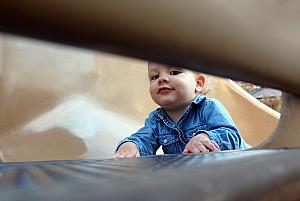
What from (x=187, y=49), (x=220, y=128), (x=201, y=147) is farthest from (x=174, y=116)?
(x=187, y=49)

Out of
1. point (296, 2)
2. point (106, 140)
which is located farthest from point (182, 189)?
point (106, 140)

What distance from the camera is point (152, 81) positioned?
807mm

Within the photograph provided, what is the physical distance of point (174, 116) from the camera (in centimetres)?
81

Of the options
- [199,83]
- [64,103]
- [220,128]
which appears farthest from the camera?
[64,103]

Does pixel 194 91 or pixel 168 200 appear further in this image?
pixel 194 91

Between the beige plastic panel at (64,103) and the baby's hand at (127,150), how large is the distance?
0.20m

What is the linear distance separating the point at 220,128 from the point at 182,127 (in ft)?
0.25

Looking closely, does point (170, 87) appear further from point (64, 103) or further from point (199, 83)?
point (64, 103)

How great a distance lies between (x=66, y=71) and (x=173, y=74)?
1.07ft

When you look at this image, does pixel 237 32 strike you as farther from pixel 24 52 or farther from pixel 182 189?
pixel 24 52

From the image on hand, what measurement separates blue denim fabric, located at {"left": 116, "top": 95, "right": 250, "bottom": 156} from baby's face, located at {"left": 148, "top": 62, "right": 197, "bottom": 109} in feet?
0.06

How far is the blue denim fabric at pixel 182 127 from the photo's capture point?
75 cm

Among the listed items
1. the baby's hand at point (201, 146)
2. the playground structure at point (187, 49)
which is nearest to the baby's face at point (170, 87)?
the baby's hand at point (201, 146)

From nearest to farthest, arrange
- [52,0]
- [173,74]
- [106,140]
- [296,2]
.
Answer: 1. [52,0]
2. [296,2]
3. [173,74]
4. [106,140]
